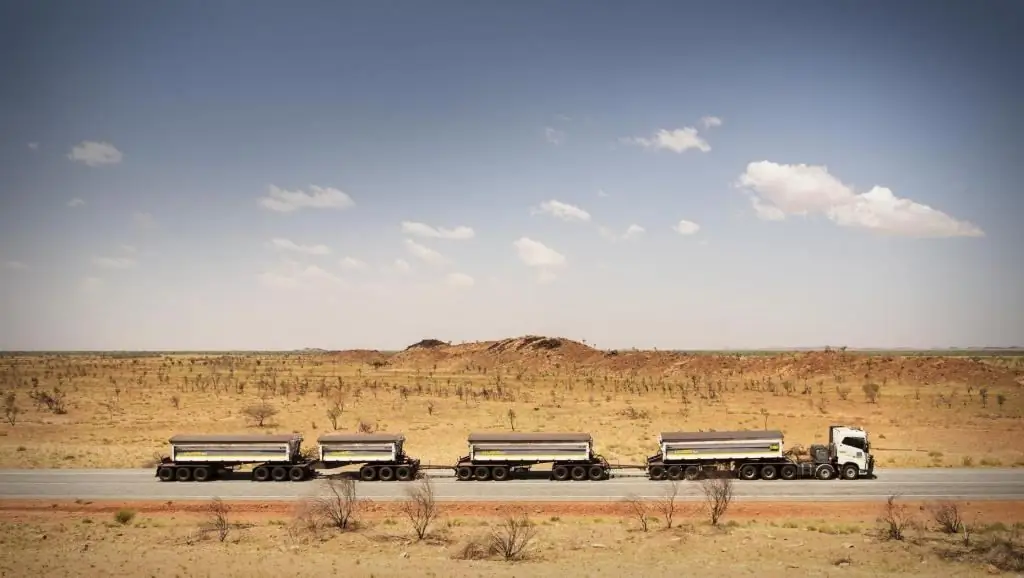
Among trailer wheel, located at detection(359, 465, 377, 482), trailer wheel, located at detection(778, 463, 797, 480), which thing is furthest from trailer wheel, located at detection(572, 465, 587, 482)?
trailer wheel, located at detection(359, 465, 377, 482)

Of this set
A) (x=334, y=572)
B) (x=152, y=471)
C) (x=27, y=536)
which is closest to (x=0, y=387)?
(x=152, y=471)

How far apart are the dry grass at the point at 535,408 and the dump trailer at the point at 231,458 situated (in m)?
7.77

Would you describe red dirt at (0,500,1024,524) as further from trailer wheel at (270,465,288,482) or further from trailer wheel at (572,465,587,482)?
trailer wheel at (572,465,587,482)

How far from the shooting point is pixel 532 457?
33.7m

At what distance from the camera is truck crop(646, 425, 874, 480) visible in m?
33.2

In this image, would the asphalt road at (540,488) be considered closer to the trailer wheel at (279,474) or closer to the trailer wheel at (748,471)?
the trailer wheel at (279,474)

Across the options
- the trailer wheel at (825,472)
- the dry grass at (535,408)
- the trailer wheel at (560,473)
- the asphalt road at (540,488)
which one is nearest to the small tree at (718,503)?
the asphalt road at (540,488)

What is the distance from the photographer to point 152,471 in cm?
3653

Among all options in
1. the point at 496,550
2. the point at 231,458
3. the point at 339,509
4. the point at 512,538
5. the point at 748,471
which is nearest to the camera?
the point at 512,538

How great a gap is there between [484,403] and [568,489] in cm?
3364

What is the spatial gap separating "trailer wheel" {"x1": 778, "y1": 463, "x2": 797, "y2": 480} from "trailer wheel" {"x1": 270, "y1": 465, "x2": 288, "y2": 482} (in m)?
24.2

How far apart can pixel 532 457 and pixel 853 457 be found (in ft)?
51.7

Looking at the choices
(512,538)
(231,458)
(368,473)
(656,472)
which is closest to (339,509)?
(512,538)

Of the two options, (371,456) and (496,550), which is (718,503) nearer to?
(496,550)
